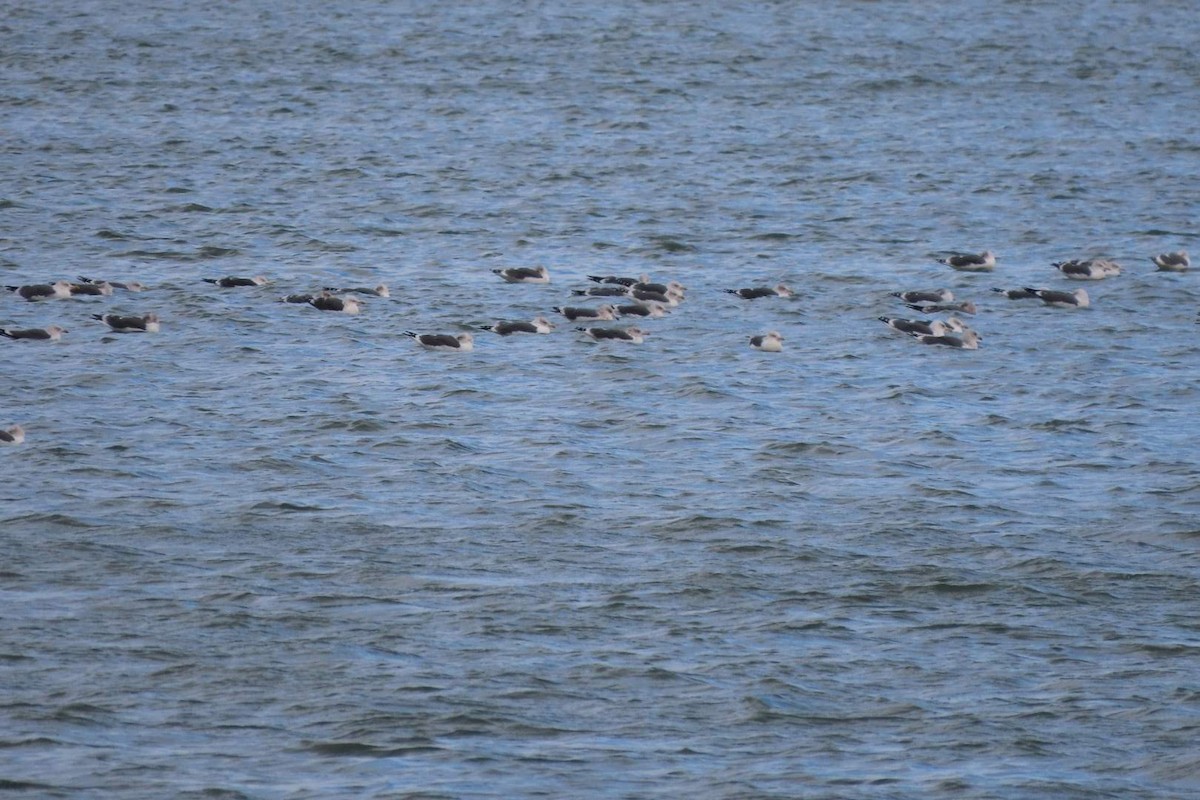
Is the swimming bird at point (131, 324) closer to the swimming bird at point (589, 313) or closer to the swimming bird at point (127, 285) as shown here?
the swimming bird at point (127, 285)

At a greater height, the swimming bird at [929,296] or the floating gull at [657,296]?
the swimming bird at [929,296]

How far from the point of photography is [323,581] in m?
17.6

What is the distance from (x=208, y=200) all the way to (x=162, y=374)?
12.3 meters

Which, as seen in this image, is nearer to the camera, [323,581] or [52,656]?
[52,656]

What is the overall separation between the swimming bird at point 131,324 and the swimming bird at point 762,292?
8323 millimetres

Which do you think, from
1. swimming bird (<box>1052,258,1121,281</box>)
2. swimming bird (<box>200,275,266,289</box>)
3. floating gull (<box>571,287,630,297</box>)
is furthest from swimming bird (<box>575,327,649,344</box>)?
swimming bird (<box>1052,258,1121,281</box>)

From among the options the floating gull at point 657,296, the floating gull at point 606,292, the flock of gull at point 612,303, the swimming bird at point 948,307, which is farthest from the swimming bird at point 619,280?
the swimming bird at point 948,307

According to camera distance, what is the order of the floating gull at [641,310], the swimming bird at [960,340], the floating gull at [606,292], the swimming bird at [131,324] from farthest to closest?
the floating gull at [606,292] < the floating gull at [641,310] < the swimming bird at [960,340] < the swimming bird at [131,324]

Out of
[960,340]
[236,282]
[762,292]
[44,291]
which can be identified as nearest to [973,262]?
[762,292]

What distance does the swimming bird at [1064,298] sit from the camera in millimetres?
29047

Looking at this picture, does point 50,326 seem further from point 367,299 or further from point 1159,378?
point 1159,378

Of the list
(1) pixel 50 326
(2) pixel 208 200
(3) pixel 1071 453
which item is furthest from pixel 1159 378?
(2) pixel 208 200

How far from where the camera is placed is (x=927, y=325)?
1070 inches

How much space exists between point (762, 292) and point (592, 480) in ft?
29.7
